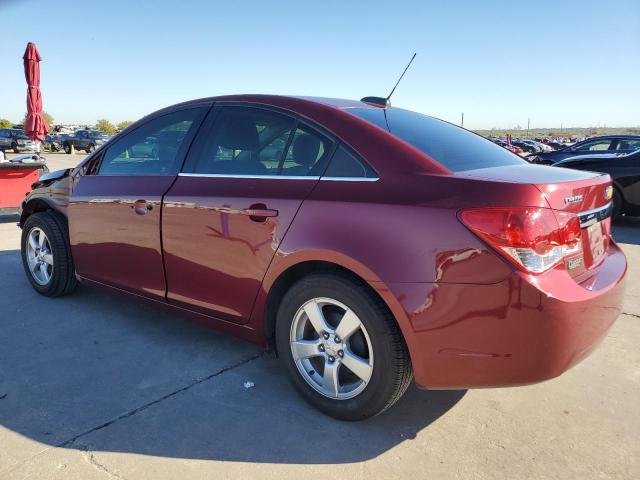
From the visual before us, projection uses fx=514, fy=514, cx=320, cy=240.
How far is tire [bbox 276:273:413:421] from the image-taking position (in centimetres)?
238

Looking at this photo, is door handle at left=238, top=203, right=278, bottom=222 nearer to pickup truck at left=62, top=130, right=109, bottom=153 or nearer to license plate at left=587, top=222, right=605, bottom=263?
license plate at left=587, top=222, right=605, bottom=263

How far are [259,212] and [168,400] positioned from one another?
45.4 inches

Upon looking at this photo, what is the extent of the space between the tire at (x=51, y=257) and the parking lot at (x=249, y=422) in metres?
0.71

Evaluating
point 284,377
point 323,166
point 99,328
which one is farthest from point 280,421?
point 99,328

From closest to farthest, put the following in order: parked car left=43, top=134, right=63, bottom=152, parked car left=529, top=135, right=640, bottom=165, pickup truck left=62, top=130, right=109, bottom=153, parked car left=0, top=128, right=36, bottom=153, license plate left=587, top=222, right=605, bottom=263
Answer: license plate left=587, top=222, right=605, bottom=263 → parked car left=529, top=135, right=640, bottom=165 → parked car left=0, top=128, right=36, bottom=153 → pickup truck left=62, top=130, right=109, bottom=153 → parked car left=43, top=134, right=63, bottom=152

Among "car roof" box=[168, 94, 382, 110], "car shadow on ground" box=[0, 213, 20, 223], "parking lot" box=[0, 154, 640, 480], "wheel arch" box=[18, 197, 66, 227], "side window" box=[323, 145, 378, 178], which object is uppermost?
"car roof" box=[168, 94, 382, 110]

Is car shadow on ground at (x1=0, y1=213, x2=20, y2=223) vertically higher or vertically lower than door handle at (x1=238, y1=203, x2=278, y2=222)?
lower

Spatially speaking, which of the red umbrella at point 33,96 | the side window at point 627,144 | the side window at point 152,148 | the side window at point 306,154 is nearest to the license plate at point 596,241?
the side window at point 306,154

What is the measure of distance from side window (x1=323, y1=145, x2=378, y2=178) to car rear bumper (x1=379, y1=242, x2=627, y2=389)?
0.58 metres

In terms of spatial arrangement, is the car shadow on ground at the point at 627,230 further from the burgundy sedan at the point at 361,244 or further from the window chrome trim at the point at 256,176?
the window chrome trim at the point at 256,176

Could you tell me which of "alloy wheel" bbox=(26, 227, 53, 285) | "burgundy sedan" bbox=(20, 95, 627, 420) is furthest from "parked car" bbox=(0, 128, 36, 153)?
"burgundy sedan" bbox=(20, 95, 627, 420)

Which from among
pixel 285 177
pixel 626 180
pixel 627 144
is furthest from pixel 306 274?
pixel 627 144

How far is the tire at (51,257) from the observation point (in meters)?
4.23

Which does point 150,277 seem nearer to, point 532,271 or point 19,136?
point 532,271
